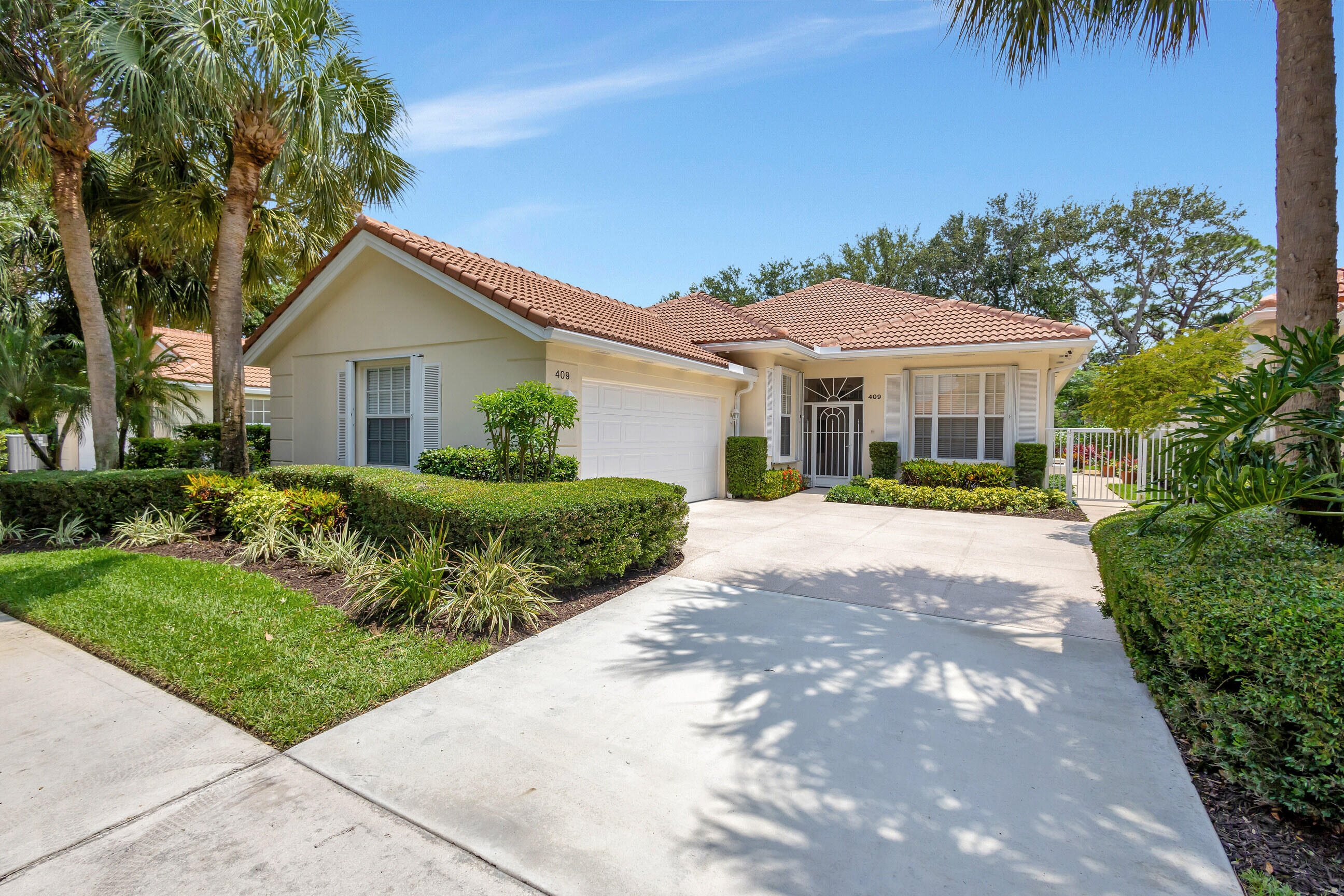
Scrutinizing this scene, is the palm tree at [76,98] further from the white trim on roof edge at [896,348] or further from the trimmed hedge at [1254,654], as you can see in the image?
the trimmed hedge at [1254,654]

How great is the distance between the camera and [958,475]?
13.9 metres

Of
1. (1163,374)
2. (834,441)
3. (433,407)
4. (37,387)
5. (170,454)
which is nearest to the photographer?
(1163,374)

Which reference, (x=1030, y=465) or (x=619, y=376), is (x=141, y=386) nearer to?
(x=619, y=376)

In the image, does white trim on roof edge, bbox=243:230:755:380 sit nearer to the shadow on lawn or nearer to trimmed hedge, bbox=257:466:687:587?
trimmed hedge, bbox=257:466:687:587

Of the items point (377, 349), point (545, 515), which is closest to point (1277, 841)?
point (545, 515)

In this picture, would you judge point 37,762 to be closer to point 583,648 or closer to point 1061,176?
point 583,648

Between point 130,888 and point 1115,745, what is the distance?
4.46 metres

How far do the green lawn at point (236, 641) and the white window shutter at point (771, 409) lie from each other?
10560 mm

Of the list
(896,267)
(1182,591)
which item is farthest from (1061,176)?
(1182,591)

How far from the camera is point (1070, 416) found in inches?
1655

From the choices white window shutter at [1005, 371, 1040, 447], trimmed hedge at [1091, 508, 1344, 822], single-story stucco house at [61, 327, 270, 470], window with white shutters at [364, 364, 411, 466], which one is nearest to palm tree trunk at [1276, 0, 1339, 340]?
trimmed hedge at [1091, 508, 1344, 822]

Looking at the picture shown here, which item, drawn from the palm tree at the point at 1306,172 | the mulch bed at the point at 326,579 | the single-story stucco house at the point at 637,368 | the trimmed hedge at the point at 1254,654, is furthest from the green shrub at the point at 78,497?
the palm tree at the point at 1306,172

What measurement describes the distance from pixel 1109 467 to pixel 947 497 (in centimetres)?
568

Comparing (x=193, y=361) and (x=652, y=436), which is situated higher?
(x=193, y=361)
